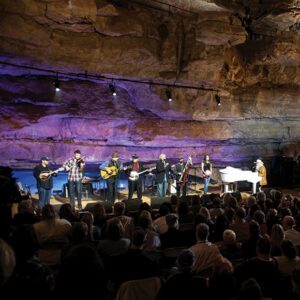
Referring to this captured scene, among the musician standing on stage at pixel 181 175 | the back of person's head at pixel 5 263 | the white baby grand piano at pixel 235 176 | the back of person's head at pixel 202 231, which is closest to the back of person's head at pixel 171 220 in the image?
the back of person's head at pixel 202 231

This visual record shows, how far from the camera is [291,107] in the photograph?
16094 mm

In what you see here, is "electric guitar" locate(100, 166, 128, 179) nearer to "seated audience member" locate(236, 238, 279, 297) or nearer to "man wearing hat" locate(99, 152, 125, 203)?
"man wearing hat" locate(99, 152, 125, 203)

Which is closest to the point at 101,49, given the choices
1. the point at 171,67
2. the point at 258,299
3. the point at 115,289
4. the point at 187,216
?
the point at 171,67

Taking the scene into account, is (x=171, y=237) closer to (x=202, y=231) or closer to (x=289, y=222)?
(x=202, y=231)

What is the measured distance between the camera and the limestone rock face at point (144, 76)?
10.7 metres

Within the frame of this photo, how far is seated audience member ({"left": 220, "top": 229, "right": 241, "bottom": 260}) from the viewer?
5500 millimetres

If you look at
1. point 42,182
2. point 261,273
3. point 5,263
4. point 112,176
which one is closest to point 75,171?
point 42,182

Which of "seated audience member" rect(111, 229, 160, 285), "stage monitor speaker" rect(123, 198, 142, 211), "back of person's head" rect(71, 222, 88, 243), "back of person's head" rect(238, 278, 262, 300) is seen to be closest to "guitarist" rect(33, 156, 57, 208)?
"stage monitor speaker" rect(123, 198, 142, 211)

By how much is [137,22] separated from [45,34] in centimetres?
280

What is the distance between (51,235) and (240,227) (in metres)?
3.16

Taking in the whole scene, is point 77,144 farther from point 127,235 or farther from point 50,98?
point 127,235

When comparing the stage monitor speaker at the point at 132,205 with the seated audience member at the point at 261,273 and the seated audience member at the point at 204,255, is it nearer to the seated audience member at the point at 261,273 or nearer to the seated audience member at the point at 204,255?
the seated audience member at the point at 204,255

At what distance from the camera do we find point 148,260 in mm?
4055

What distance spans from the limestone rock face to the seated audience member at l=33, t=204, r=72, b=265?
6.03 metres
